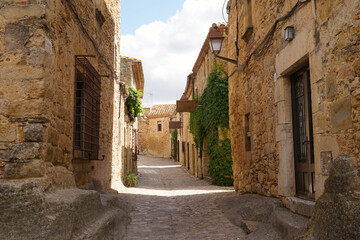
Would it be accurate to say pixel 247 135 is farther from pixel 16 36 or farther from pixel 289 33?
pixel 16 36

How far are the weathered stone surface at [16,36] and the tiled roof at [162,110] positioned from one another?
3579 cm

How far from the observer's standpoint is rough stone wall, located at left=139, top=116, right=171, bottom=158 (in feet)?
129

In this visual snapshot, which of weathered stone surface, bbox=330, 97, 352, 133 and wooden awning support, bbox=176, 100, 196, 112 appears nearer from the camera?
weathered stone surface, bbox=330, 97, 352, 133

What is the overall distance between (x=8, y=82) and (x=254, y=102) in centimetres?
→ 433

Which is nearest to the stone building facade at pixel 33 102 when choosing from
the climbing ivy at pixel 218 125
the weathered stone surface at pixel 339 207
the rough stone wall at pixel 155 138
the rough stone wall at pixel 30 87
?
the rough stone wall at pixel 30 87

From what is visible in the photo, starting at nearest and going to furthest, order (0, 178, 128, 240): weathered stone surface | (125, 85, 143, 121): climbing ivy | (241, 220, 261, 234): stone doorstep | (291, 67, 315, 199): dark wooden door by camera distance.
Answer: (0, 178, 128, 240): weathered stone surface, (291, 67, 315, 199): dark wooden door, (241, 220, 261, 234): stone doorstep, (125, 85, 143, 121): climbing ivy

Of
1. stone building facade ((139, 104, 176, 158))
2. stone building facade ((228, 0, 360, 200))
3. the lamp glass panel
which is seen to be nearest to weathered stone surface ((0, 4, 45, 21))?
stone building facade ((228, 0, 360, 200))

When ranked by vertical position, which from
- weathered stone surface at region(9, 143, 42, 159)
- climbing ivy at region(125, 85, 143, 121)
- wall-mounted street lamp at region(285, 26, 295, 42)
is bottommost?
weathered stone surface at region(9, 143, 42, 159)

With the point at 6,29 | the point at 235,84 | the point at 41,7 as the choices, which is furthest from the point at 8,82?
the point at 235,84

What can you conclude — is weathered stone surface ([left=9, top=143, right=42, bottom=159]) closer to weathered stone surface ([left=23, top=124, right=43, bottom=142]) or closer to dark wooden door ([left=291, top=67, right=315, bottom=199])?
weathered stone surface ([left=23, top=124, right=43, bottom=142])

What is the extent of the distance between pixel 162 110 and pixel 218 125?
2821 centimetres

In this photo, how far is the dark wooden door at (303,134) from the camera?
4410 millimetres

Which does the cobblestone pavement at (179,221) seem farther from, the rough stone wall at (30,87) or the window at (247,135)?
the rough stone wall at (30,87)

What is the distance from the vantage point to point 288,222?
13.0 feet
